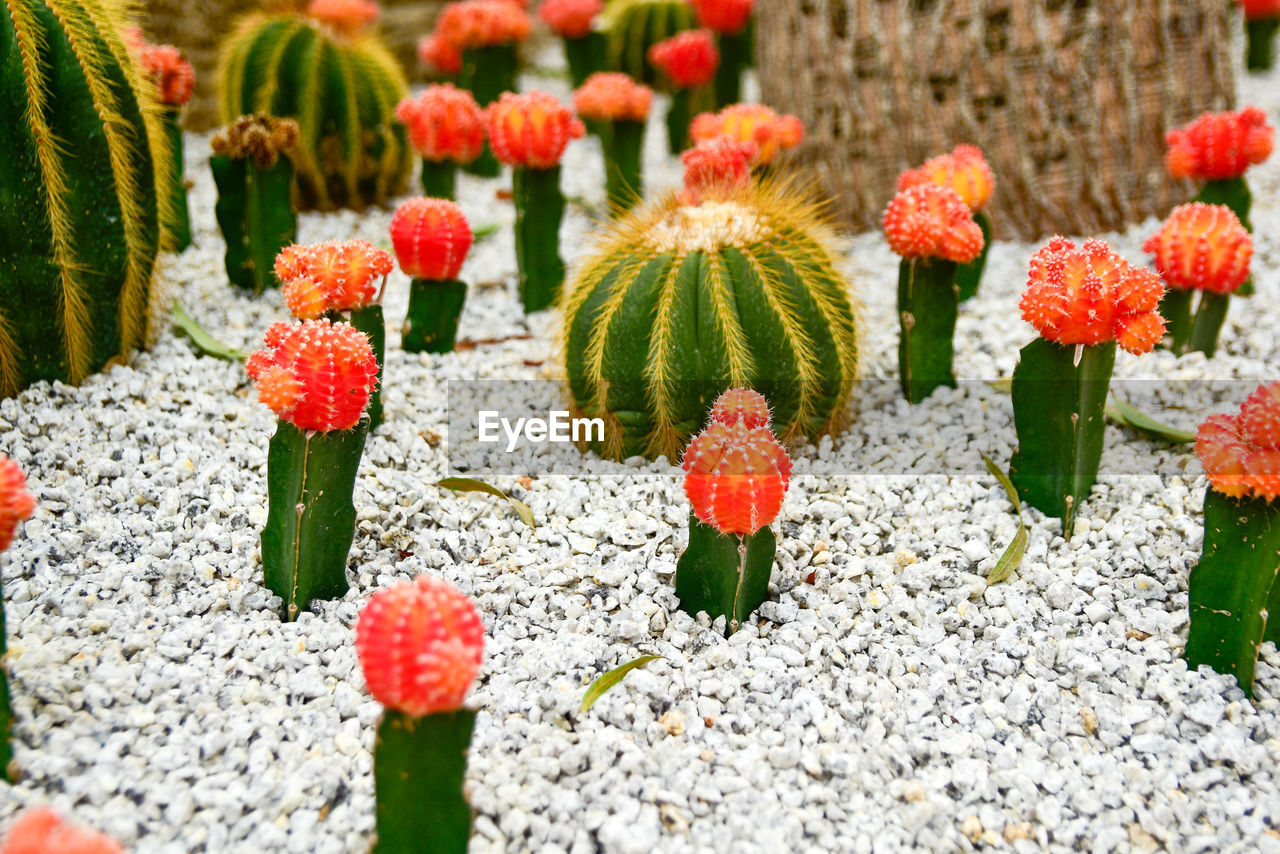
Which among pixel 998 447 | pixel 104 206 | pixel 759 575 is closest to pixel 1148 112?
pixel 998 447

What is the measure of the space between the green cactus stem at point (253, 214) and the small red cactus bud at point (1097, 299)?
5.73 ft

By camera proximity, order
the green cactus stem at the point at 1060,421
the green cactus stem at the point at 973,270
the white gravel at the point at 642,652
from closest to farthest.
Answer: the white gravel at the point at 642,652 < the green cactus stem at the point at 1060,421 < the green cactus stem at the point at 973,270

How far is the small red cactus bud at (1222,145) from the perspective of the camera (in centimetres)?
244

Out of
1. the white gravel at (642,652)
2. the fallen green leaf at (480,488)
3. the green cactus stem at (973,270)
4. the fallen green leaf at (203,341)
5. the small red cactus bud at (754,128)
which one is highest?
the small red cactus bud at (754,128)

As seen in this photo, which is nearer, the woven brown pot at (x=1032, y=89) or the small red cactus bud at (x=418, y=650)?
the small red cactus bud at (x=418, y=650)

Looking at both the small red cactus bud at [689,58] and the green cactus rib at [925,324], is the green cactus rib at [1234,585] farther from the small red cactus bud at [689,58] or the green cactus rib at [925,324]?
the small red cactus bud at [689,58]

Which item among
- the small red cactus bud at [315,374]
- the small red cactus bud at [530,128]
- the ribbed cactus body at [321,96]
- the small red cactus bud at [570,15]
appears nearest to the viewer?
the small red cactus bud at [315,374]

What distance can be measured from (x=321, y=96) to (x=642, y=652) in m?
2.31

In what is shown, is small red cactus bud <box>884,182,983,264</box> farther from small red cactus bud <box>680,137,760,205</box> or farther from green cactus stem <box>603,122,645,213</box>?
green cactus stem <box>603,122,645,213</box>

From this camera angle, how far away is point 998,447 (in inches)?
84.4

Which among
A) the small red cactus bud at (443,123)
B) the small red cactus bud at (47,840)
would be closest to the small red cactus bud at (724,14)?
the small red cactus bud at (443,123)

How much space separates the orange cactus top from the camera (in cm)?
139

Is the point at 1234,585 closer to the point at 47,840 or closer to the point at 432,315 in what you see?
the point at 47,840

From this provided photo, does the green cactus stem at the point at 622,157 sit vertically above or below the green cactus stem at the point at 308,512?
above
